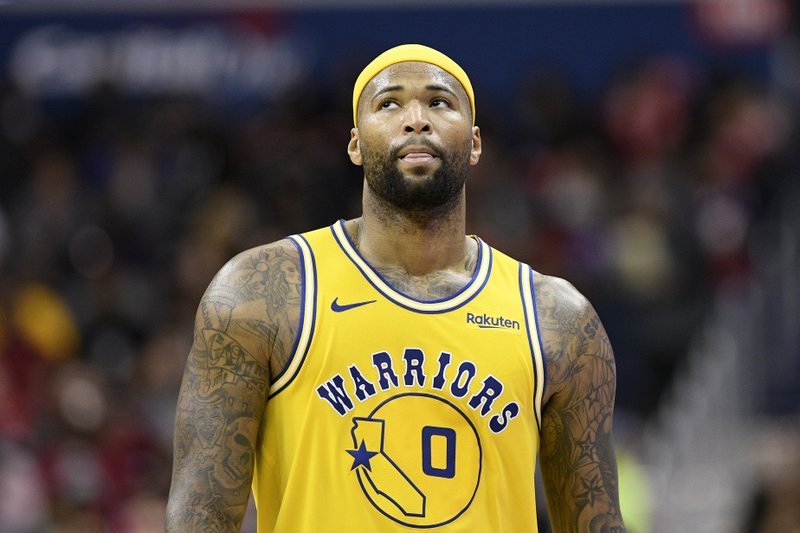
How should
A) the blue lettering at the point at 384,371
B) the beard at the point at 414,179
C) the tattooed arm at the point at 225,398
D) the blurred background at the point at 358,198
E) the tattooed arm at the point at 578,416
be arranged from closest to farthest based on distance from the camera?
the tattooed arm at the point at 225,398, the blue lettering at the point at 384,371, the beard at the point at 414,179, the tattooed arm at the point at 578,416, the blurred background at the point at 358,198

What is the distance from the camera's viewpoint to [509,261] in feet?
17.3

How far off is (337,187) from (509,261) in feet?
27.4

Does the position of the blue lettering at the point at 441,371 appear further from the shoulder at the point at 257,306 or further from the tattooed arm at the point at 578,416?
the shoulder at the point at 257,306

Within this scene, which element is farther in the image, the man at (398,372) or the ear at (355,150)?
the ear at (355,150)

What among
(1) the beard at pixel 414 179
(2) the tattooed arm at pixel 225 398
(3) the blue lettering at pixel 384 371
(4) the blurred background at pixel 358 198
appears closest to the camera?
(2) the tattooed arm at pixel 225 398

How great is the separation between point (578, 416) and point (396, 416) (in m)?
0.66

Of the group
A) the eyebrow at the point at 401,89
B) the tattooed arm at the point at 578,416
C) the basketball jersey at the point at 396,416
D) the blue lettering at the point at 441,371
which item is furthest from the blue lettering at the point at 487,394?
A: the eyebrow at the point at 401,89

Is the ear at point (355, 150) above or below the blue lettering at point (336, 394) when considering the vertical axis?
above

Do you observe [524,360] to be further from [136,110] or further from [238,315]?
[136,110]

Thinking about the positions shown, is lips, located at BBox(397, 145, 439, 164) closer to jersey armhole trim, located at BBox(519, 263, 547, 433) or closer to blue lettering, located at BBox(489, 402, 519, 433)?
jersey armhole trim, located at BBox(519, 263, 547, 433)

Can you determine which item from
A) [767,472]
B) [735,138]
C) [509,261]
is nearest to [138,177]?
[735,138]

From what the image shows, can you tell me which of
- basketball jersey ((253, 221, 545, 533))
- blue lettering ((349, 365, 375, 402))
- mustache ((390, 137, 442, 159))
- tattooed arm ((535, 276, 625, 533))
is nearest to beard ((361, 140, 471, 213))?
mustache ((390, 137, 442, 159))

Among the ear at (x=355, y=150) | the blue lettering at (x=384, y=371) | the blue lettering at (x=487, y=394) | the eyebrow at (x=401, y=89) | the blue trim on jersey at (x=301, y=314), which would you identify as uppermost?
the eyebrow at (x=401, y=89)

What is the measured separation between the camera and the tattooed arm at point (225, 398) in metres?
4.68
